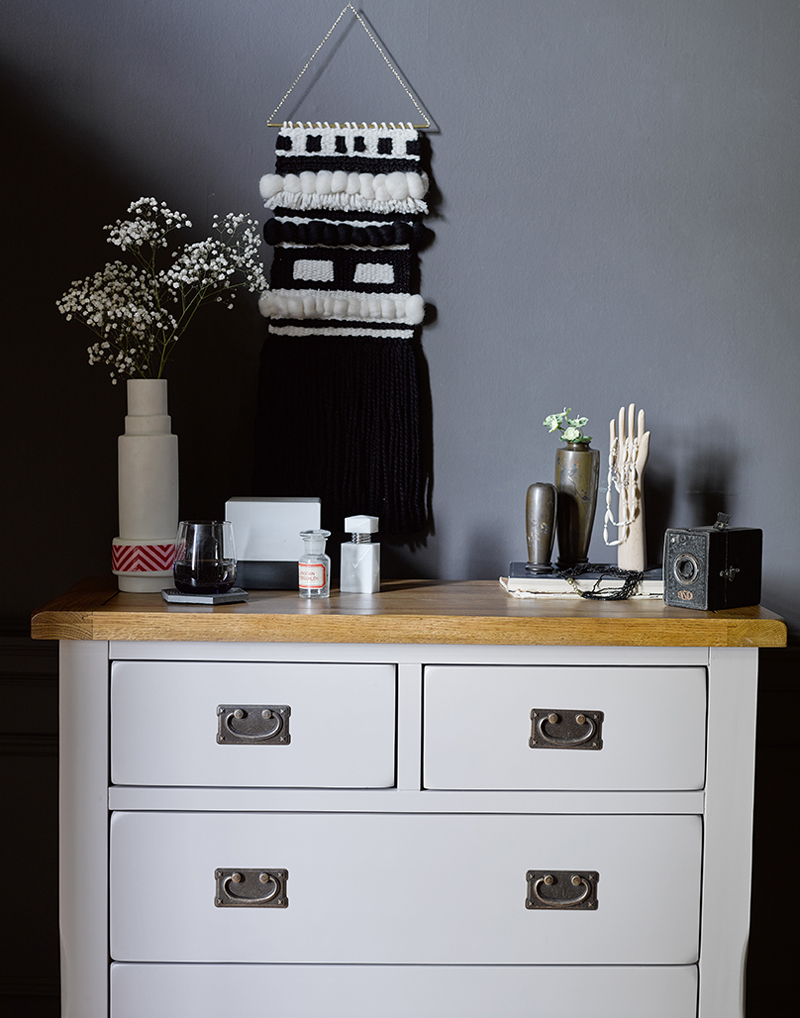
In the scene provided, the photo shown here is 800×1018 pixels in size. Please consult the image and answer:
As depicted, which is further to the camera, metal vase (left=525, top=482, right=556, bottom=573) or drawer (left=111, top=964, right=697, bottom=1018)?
metal vase (left=525, top=482, right=556, bottom=573)

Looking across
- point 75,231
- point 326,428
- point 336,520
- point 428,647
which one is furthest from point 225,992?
point 75,231

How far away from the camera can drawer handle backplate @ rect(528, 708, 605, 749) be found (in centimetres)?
147

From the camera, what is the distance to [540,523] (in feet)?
5.57

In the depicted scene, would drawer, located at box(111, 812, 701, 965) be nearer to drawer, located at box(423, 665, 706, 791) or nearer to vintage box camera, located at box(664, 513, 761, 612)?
drawer, located at box(423, 665, 706, 791)

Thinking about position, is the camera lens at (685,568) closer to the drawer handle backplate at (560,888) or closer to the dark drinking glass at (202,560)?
the drawer handle backplate at (560,888)

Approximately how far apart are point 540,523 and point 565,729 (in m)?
0.40

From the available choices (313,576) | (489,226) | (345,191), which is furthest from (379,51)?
(313,576)

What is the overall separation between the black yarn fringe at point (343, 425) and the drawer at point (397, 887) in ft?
2.22

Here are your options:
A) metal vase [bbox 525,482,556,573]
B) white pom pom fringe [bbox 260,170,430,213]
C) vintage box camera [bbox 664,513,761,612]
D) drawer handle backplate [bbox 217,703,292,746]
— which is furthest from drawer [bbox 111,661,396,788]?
white pom pom fringe [bbox 260,170,430,213]

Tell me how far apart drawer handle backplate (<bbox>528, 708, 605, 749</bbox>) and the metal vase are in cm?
31

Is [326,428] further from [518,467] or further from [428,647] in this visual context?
[428,647]

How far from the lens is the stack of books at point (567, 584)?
164 centimetres

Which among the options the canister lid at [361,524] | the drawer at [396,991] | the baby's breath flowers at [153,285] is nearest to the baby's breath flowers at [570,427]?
the canister lid at [361,524]

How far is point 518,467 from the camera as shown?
193 centimetres
